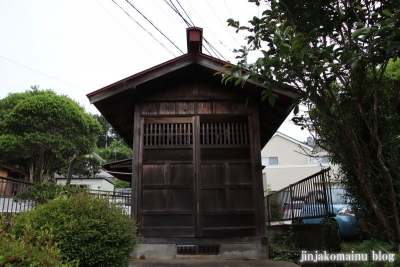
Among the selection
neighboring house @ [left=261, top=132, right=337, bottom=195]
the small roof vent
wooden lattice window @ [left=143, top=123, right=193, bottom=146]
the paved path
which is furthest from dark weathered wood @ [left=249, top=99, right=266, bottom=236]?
neighboring house @ [left=261, top=132, right=337, bottom=195]

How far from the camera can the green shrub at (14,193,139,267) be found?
3.53 m

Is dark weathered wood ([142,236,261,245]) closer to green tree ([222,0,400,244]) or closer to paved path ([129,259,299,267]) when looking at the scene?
paved path ([129,259,299,267])

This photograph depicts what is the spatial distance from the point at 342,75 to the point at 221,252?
13.2 ft

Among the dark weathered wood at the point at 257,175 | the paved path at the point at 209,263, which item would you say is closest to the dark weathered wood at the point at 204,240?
the dark weathered wood at the point at 257,175

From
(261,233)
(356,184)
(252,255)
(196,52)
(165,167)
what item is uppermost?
(196,52)

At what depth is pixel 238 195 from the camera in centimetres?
629

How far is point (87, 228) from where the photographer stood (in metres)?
3.62

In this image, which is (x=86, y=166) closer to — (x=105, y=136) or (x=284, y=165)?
(x=284, y=165)

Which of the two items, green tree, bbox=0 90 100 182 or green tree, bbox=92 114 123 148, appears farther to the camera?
green tree, bbox=92 114 123 148

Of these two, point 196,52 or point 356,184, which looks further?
point 196,52

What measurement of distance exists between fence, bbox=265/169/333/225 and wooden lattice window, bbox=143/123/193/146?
9.26ft

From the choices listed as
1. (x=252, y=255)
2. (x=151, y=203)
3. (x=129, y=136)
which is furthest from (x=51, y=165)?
(x=252, y=255)

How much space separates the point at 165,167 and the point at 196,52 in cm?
248

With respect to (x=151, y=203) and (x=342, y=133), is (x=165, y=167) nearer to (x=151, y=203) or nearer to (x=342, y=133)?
(x=151, y=203)
